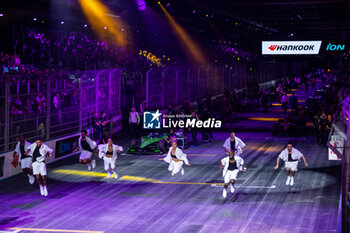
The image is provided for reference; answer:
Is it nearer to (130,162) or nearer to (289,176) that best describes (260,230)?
(289,176)

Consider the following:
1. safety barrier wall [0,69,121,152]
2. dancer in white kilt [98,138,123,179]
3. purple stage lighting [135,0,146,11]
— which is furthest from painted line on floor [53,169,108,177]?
purple stage lighting [135,0,146,11]

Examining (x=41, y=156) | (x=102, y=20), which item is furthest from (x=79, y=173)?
(x=102, y=20)

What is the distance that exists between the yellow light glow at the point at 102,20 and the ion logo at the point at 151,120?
22.7 ft

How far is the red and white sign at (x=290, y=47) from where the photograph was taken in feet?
120

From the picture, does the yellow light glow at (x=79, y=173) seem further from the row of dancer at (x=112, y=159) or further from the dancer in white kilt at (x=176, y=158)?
the dancer in white kilt at (x=176, y=158)

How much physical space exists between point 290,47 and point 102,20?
1221 centimetres

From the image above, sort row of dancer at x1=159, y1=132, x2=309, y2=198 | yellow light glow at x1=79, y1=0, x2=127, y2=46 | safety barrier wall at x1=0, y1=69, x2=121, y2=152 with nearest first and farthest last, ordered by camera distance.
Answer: row of dancer at x1=159, y1=132, x2=309, y2=198 → safety barrier wall at x1=0, y1=69, x2=121, y2=152 → yellow light glow at x1=79, y1=0, x2=127, y2=46

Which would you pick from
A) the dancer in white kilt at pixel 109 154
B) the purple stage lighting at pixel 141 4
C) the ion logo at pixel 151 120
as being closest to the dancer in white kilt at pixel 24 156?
the dancer in white kilt at pixel 109 154

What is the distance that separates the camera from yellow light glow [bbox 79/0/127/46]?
1288 inches

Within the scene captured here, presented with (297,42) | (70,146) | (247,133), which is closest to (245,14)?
(297,42)

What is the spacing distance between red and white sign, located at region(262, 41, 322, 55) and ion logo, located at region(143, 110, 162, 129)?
397 inches

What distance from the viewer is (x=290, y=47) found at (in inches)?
1449

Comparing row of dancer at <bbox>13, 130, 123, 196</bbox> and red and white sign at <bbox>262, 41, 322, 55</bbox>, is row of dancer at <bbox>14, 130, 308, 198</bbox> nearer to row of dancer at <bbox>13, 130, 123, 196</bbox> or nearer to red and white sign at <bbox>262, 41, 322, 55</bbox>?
row of dancer at <bbox>13, 130, 123, 196</bbox>

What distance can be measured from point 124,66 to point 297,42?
1240cm
